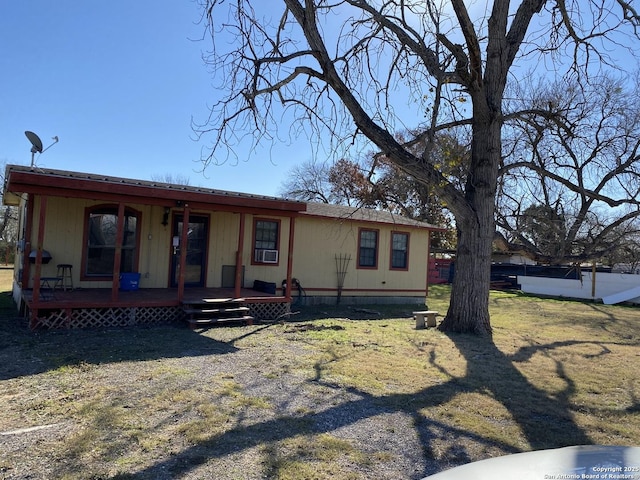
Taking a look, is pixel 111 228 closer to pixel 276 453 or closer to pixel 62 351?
pixel 62 351

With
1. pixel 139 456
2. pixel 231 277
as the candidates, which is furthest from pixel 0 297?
pixel 139 456

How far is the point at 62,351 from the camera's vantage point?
6832 mm

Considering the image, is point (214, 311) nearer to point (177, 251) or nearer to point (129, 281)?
point (129, 281)

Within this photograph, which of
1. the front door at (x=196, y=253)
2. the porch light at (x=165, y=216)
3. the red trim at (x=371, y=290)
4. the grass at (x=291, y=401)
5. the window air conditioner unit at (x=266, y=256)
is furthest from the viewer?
the red trim at (x=371, y=290)

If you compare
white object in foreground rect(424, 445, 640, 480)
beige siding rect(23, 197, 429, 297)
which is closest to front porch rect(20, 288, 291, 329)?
beige siding rect(23, 197, 429, 297)

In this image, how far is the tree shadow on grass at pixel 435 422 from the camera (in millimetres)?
3641

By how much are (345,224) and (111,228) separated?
6.54 metres

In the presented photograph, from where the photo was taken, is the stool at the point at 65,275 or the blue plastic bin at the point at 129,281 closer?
the stool at the point at 65,275

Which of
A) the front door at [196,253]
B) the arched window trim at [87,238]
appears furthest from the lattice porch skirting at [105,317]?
the front door at [196,253]

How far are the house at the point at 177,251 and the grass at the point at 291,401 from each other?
3.63 feet

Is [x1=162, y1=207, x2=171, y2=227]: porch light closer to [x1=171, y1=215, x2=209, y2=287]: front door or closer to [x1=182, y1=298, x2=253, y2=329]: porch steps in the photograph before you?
[x1=171, y1=215, x2=209, y2=287]: front door

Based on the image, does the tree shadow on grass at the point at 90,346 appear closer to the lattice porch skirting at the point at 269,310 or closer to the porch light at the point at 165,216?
the lattice porch skirting at the point at 269,310

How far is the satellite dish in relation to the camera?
1117 centimetres

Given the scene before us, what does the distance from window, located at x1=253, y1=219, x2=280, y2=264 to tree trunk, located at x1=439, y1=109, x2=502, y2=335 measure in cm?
513
